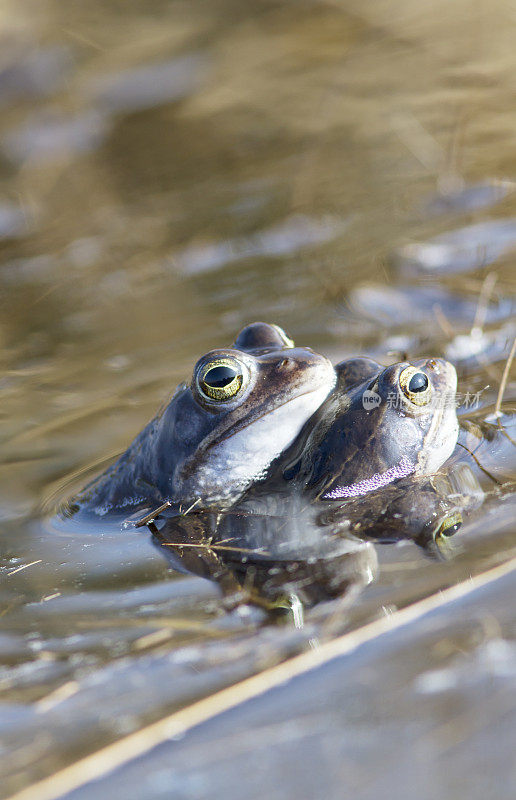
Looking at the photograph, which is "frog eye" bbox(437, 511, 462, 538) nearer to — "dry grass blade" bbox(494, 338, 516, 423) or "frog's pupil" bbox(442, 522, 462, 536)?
"frog's pupil" bbox(442, 522, 462, 536)

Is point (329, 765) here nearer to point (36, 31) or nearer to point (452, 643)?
point (452, 643)

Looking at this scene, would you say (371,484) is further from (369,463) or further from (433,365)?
(433,365)

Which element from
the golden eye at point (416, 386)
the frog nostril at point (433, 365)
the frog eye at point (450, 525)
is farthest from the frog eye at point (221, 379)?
the frog eye at point (450, 525)

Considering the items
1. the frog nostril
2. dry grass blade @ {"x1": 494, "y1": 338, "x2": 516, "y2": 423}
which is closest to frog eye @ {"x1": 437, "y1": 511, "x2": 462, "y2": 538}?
the frog nostril

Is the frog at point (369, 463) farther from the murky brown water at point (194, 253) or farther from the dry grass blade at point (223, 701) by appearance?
the dry grass blade at point (223, 701)

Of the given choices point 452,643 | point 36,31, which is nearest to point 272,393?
point 452,643

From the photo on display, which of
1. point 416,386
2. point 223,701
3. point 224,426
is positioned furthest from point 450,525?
point 223,701
